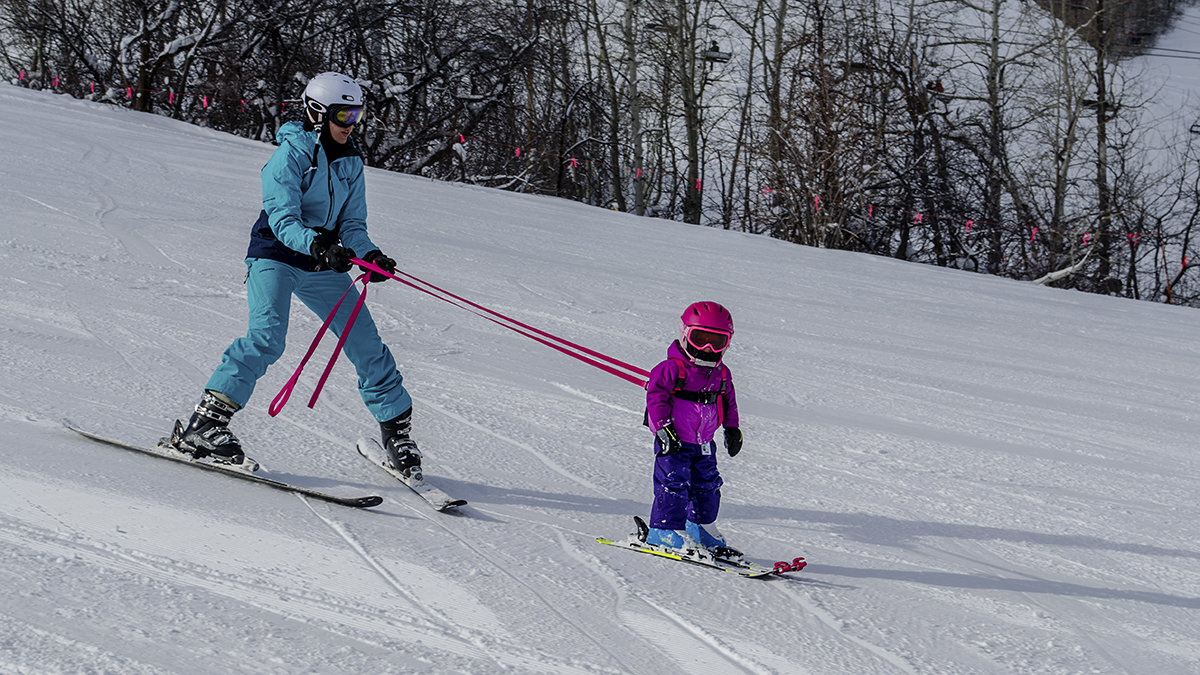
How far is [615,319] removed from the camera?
8883 mm

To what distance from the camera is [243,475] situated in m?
→ 4.12

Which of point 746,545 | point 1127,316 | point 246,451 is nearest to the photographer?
point 746,545

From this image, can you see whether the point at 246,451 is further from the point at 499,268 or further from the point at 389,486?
the point at 499,268

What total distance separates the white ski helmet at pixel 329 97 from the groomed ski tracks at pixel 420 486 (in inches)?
59.6

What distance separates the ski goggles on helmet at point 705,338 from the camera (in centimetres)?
365

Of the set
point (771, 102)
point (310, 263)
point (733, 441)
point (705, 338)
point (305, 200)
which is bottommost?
point (733, 441)

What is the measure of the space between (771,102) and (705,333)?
2373 cm

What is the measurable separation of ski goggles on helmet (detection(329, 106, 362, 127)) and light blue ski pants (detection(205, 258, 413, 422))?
0.62m

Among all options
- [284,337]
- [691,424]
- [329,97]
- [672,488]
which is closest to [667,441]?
[691,424]

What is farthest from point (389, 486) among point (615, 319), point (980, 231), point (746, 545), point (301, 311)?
point (980, 231)

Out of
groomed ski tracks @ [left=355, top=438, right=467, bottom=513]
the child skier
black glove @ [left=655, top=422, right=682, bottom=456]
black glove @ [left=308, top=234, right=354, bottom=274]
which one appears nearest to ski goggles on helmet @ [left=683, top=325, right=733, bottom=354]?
the child skier

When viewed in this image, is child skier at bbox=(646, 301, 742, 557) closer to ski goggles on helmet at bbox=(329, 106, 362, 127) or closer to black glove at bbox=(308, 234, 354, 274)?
black glove at bbox=(308, 234, 354, 274)

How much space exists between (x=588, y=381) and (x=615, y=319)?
81.2 inches

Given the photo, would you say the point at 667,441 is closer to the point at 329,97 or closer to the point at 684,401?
the point at 684,401
